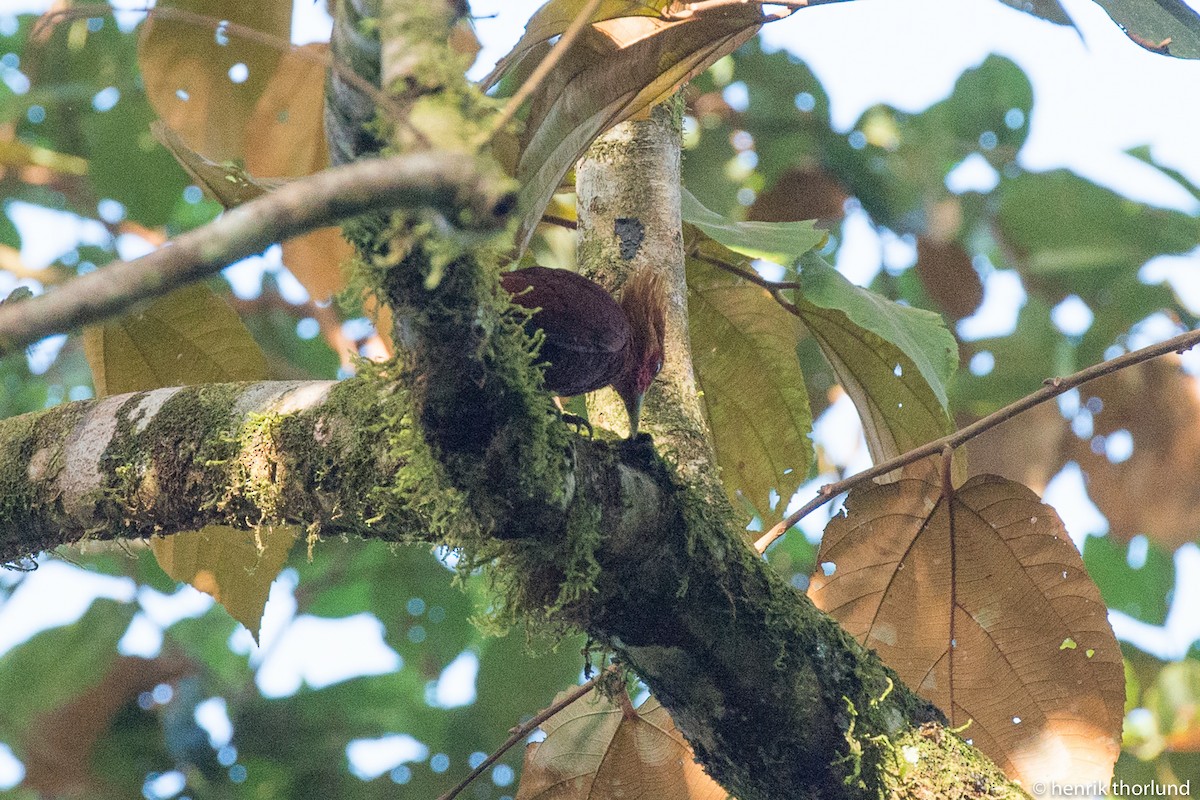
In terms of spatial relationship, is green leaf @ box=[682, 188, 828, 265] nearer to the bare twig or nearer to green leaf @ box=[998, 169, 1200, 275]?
the bare twig

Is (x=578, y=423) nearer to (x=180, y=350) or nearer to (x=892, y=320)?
(x=892, y=320)

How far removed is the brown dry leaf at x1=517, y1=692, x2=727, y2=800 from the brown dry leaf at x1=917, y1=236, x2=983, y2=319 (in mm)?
2658

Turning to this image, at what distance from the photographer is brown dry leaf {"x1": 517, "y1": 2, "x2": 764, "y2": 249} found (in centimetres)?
130

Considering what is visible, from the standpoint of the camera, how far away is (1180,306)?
3535 millimetres

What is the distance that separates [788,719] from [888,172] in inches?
125

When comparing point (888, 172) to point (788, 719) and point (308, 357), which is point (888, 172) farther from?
point (788, 719)

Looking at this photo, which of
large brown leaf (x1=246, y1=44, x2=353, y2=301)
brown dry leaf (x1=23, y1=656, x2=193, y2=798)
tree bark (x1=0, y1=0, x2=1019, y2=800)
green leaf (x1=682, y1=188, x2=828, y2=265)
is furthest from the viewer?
brown dry leaf (x1=23, y1=656, x2=193, y2=798)

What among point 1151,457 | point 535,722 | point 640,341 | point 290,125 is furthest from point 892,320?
point 1151,457

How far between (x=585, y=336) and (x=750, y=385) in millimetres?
734

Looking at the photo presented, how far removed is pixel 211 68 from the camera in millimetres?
2057

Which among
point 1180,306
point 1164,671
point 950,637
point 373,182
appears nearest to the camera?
point 373,182

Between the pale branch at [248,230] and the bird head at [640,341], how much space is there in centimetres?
84

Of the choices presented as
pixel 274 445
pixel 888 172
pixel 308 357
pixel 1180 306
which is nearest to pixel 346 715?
pixel 308 357

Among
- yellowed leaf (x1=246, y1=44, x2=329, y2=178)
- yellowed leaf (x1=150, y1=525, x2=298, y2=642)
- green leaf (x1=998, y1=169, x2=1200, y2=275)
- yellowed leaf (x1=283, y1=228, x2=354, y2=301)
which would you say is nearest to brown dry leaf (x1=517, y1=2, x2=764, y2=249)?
yellowed leaf (x1=150, y1=525, x2=298, y2=642)
